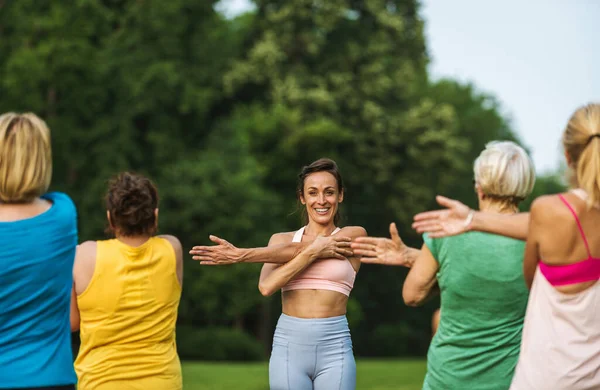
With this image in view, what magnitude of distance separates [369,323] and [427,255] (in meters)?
41.4

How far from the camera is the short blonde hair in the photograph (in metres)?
4.96

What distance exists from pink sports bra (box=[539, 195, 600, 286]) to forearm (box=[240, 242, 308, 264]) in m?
2.28

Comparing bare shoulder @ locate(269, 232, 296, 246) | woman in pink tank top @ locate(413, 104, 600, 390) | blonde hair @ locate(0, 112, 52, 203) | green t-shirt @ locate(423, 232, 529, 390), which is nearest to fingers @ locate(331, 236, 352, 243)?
bare shoulder @ locate(269, 232, 296, 246)

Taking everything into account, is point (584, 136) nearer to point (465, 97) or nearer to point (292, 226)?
point (292, 226)

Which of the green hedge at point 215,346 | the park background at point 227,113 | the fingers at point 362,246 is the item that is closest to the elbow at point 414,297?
the fingers at point 362,246

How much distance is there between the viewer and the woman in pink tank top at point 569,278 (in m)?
4.18

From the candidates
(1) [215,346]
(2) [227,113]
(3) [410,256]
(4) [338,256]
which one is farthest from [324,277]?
Answer: (2) [227,113]

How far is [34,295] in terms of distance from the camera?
416 cm

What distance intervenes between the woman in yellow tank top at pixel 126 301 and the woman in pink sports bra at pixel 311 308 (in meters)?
0.46

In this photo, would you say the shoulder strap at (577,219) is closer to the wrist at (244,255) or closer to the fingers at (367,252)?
the fingers at (367,252)

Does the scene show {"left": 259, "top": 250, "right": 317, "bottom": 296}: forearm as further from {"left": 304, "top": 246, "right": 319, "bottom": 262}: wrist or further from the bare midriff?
the bare midriff

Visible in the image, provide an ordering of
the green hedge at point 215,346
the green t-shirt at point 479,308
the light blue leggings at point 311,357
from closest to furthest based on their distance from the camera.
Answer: the green t-shirt at point 479,308 < the light blue leggings at point 311,357 < the green hedge at point 215,346

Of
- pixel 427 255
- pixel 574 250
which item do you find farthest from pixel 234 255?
pixel 574 250

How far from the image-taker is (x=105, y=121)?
32.4 meters
